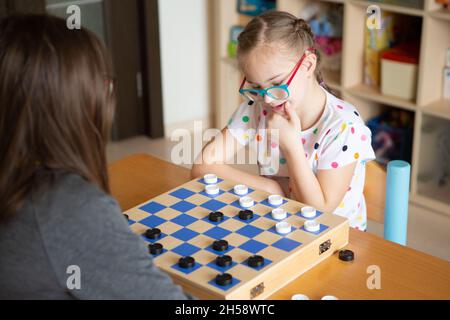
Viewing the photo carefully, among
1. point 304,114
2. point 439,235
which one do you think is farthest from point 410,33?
point 304,114

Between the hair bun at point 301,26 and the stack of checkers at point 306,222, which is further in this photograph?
the hair bun at point 301,26

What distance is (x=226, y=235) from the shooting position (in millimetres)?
1348

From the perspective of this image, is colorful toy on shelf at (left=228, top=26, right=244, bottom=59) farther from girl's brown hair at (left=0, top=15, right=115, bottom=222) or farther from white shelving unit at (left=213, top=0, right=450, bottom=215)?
girl's brown hair at (left=0, top=15, right=115, bottom=222)

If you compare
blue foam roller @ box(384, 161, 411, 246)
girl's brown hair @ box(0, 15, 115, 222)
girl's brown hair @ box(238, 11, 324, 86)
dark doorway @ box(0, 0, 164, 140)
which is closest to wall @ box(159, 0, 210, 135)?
dark doorway @ box(0, 0, 164, 140)

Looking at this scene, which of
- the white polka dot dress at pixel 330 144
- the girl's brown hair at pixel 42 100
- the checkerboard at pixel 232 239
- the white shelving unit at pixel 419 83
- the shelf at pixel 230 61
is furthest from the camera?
the shelf at pixel 230 61

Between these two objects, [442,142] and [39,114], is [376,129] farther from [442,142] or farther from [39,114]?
[39,114]

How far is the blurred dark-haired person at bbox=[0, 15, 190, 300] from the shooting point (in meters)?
1.05

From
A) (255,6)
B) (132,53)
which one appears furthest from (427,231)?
(132,53)

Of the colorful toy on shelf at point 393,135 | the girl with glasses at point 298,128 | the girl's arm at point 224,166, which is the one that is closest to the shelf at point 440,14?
the colorful toy on shelf at point 393,135

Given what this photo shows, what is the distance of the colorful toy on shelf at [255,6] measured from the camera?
3389 mm

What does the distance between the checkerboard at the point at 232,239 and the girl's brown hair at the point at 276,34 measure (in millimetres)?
338

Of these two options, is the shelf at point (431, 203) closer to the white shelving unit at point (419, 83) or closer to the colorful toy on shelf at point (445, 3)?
the white shelving unit at point (419, 83)

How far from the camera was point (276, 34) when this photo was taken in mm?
1653

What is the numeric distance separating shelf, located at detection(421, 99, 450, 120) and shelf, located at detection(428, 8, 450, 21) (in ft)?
1.14
